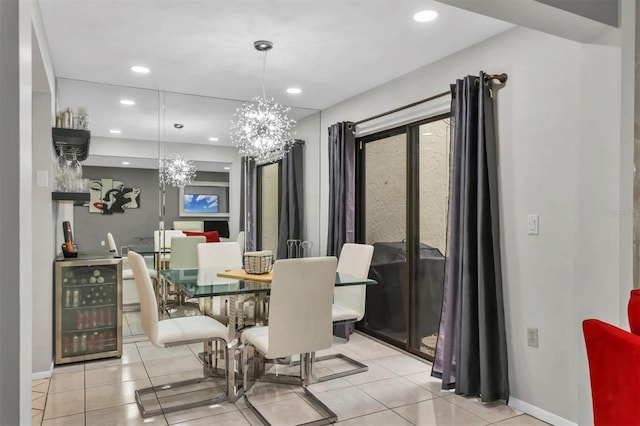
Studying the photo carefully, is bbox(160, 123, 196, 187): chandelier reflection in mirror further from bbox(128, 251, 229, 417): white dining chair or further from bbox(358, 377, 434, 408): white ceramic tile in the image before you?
bbox(358, 377, 434, 408): white ceramic tile

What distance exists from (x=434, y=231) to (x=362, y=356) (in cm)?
127

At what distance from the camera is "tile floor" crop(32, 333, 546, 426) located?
277 centimetres

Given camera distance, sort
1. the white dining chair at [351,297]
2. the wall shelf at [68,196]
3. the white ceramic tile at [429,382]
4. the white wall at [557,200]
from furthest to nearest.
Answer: the wall shelf at [68,196] < the white dining chair at [351,297] < the white ceramic tile at [429,382] < the white wall at [557,200]

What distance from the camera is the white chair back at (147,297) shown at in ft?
9.37

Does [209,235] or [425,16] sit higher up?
[425,16]

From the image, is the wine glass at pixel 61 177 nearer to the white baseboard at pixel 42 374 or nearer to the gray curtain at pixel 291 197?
the white baseboard at pixel 42 374

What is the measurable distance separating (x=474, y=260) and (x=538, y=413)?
1008mm

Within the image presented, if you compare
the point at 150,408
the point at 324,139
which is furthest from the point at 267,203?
the point at 150,408

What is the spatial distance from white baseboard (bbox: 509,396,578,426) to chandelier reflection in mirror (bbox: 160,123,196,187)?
11.5 ft

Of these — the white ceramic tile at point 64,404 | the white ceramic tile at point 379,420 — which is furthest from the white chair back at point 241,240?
the white ceramic tile at point 379,420

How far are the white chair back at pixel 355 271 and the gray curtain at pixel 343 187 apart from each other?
573 millimetres

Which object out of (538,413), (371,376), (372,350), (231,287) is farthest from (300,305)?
(372,350)

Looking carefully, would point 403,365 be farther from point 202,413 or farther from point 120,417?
point 120,417

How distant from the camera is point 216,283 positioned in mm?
3121
